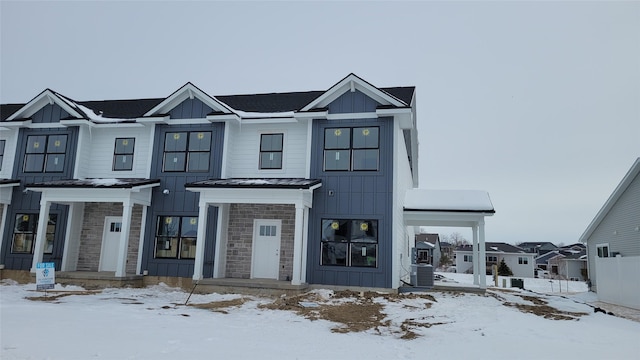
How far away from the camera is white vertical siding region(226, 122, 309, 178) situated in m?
15.0

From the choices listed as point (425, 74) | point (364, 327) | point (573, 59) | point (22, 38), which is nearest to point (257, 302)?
point (364, 327)

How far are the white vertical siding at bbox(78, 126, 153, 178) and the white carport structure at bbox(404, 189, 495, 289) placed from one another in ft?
33.9

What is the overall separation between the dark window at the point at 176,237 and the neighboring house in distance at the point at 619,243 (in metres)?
14.5

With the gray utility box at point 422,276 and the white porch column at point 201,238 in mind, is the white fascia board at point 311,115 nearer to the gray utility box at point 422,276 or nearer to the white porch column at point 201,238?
the white porch column at point 201,238

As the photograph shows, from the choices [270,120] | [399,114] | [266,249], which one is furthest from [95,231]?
[399,114]

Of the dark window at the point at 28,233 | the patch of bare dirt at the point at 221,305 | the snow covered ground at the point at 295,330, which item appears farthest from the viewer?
the dark window at the point at 28,233

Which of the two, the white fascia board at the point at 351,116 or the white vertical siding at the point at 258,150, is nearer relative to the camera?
the white fascia board at the point at 351,116

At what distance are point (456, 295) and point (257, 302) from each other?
20.9ft

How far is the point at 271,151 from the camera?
1534 cm

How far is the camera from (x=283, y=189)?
518 inches

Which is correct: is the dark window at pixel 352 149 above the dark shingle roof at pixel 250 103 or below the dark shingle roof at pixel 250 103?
below

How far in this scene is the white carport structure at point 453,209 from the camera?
47.5ft

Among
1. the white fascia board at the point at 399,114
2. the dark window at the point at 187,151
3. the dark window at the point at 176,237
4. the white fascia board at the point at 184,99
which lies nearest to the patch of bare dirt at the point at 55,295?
the dark window at the point at 176,237

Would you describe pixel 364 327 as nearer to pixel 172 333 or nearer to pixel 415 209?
pixel 172 333
